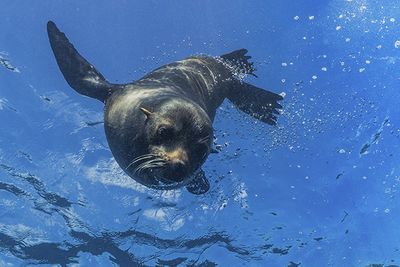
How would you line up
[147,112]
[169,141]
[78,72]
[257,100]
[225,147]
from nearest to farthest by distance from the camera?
[169,141], [147,112], [78,72], [257,100], [225,147]

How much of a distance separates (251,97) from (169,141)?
380 centimetres

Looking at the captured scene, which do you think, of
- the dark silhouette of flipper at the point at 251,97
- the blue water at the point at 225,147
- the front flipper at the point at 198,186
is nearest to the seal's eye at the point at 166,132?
the front flipper at the point at 198,186

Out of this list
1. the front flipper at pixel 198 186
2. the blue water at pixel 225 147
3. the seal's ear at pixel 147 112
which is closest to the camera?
the seal's ear at pixel 147 112

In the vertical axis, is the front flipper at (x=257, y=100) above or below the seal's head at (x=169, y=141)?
above

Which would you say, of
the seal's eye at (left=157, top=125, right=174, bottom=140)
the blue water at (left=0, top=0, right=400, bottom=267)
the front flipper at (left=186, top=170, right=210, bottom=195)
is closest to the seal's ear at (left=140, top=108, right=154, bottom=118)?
the seal's eye at (left=157, top=125, right=174, bottom=140)

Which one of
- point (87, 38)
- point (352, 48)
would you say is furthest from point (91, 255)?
point (352, 48)

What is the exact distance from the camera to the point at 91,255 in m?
14.6

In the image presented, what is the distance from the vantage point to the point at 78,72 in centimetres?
641

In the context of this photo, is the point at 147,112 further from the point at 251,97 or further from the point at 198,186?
the point at 251,97

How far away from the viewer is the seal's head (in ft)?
12.1

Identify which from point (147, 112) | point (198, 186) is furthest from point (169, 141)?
point (198, 186)

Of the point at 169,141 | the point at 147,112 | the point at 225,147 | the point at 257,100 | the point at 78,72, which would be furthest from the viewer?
the point at 225,147

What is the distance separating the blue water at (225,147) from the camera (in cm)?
870

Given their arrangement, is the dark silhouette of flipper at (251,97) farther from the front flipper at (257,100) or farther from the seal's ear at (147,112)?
the seal's ear at (147,112)
